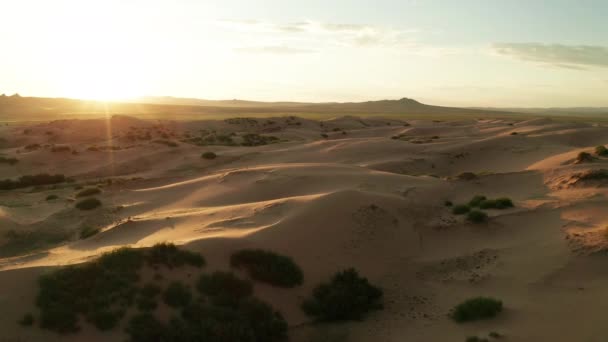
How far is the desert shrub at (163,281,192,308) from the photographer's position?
9.54m

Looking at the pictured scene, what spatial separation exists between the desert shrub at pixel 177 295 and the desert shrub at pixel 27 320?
7.63 feet

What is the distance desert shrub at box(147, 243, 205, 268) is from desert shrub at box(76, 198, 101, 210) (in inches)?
365

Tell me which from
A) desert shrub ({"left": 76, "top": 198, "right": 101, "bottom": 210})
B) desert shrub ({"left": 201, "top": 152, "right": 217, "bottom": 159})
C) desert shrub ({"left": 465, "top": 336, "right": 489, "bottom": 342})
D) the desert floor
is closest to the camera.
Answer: desert shrub ({"left": 465, "top": 336, "right": 489, "bottom": 342})

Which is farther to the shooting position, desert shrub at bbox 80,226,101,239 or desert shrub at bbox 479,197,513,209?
desert shrub at bbox 479,197,513,209

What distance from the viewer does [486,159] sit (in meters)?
32.5

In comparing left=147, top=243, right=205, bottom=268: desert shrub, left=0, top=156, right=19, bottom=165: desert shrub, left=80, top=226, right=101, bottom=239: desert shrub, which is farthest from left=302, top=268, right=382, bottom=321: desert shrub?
left=0, top=156, right=19, bottom=165: desert shrub

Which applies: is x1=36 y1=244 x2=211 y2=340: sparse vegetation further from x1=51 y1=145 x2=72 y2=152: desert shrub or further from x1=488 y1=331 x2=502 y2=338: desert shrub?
x1=51 y1=145 x2=72 y2=152: desert shrub

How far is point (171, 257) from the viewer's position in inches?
419

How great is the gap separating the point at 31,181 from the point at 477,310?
25079mm

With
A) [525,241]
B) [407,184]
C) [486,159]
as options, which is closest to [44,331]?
[525,241]

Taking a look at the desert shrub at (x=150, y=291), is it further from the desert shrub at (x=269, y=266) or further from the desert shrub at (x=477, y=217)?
the desert shrub at (x=477, y=217)

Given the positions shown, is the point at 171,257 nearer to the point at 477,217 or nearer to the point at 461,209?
the point at 477,217

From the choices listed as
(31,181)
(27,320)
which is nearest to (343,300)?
(27,320)

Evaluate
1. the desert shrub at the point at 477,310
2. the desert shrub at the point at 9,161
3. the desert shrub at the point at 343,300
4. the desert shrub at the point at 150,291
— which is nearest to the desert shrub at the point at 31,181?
the desert shrub at the point at 9,161
